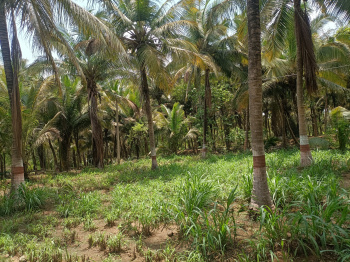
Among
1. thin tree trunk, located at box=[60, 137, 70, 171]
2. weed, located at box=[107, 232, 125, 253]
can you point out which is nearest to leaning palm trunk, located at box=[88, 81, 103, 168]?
thin tree trunk, located at box=[60, 137, 70, 171]

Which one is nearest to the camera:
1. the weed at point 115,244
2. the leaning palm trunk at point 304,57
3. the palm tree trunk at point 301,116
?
the weed at point 115,244

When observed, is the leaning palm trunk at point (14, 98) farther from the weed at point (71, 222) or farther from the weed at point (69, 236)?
the weed at point (69, 236)

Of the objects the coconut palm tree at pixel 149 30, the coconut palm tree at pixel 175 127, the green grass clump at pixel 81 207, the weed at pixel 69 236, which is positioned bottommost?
the weed at pixel 69 236

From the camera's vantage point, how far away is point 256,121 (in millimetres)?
4094

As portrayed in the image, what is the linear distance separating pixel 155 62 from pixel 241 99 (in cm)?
720

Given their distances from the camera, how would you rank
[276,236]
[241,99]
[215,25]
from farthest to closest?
[241,99] → [215,25] → [276,236]

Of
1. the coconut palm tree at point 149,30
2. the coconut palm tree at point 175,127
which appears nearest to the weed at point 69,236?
the coconut palm tree at point 149,30

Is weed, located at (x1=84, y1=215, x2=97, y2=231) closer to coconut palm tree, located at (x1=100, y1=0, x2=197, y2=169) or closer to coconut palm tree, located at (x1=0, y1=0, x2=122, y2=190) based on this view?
coconut palm tree, located at (x1=0, y1=0, x2=122, y2=190)

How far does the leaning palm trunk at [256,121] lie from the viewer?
4023 mm

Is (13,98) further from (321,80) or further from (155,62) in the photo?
(321,80)

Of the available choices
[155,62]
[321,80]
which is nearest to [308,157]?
[155,62]

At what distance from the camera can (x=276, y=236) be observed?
3.12 metres

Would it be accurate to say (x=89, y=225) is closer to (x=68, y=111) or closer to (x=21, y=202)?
(x=21, y=202)

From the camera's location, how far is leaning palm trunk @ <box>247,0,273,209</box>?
4023 mm
